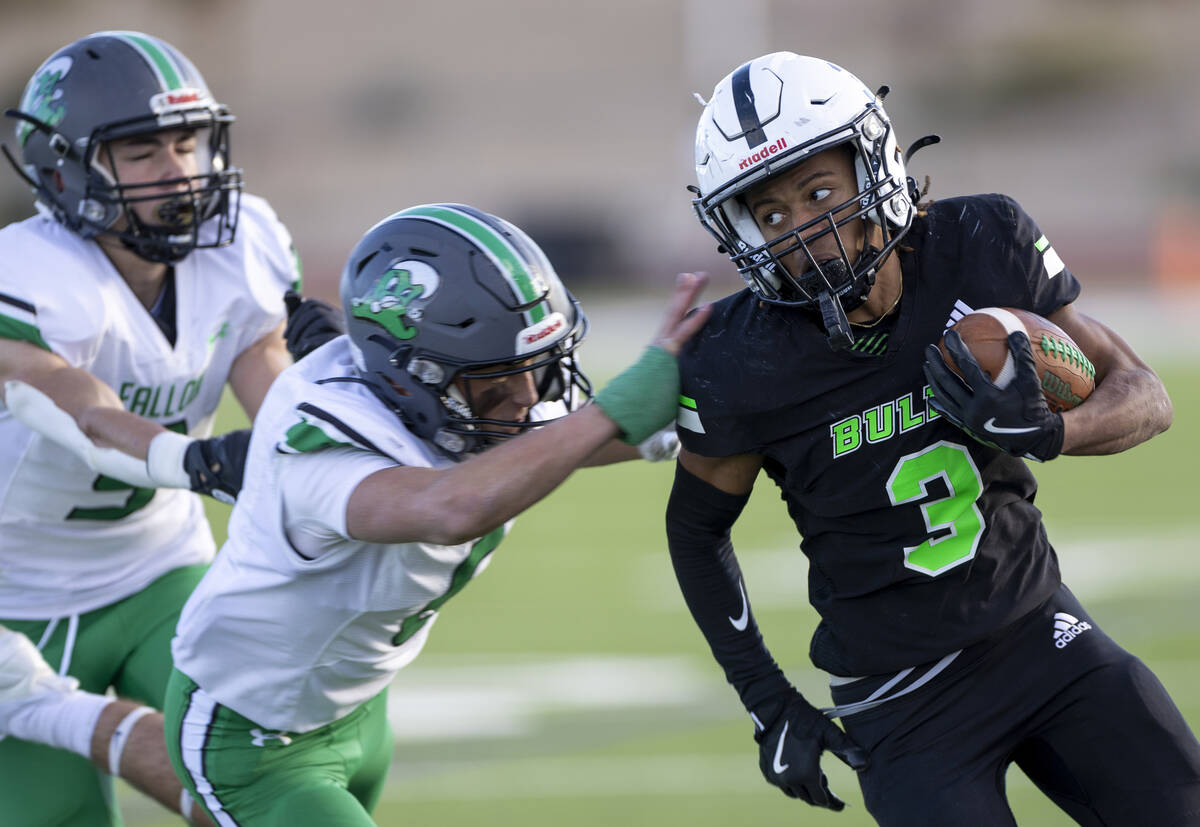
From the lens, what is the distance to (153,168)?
3.71 metres

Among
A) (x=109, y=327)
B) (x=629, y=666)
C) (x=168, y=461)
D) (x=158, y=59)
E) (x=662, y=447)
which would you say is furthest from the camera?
(x=629, y=666)

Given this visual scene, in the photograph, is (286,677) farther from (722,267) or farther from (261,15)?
(261,15)

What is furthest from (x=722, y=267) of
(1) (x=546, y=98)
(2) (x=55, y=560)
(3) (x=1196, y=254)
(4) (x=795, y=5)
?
(2) (x=55, y=560)

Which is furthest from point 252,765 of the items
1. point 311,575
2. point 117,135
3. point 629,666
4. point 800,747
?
point 629,666

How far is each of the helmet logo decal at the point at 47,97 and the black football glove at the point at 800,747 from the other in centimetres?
223

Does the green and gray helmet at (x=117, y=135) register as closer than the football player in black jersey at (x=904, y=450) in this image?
No

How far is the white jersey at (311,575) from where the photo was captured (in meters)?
2.69

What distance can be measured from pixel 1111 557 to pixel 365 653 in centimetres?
513

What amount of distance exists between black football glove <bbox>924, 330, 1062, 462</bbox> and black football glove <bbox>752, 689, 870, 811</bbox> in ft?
2.14

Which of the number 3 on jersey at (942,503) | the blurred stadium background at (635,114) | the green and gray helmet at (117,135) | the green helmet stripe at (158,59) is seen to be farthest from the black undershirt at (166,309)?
the blurred stadium background at (635,114)

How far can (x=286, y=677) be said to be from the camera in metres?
2.88

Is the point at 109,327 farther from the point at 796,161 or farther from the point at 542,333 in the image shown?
the point at 796,161

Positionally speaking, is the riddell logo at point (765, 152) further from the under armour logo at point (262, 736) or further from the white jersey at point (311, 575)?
the under armour logo at point (262, 736)

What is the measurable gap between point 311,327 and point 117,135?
0.73m
